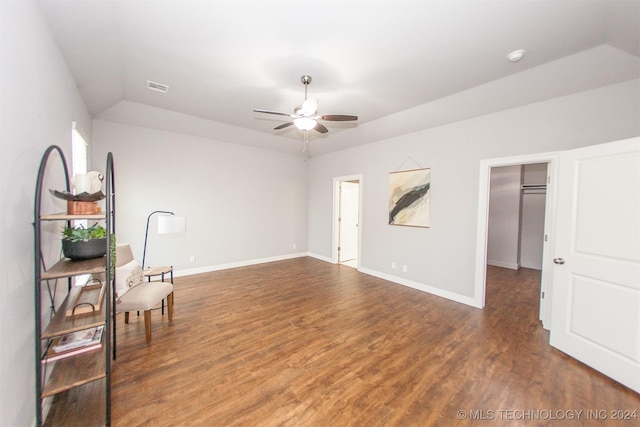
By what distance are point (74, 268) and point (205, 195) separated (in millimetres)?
3634

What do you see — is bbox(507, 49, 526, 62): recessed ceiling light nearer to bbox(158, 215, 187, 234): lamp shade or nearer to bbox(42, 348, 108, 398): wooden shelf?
bbox(42, 348, 108, 398): wooden shelf

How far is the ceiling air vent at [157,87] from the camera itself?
2930 mm

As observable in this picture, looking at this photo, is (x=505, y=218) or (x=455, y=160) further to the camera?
(x=505, y=218)

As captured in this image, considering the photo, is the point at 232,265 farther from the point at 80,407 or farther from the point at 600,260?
the point at 600,260

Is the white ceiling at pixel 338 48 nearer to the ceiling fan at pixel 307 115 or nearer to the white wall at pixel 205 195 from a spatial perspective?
the ceiling fan at pixel 307 115

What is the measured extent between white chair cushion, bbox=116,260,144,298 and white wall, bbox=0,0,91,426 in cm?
77

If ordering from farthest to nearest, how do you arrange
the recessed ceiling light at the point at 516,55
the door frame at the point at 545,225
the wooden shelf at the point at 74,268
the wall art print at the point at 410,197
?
the wall art print at the point at 410,197, the door frame at the point at 545,225, the recessed ceiling light at the point at 516,55, the wooden shelf at the point at 74,268

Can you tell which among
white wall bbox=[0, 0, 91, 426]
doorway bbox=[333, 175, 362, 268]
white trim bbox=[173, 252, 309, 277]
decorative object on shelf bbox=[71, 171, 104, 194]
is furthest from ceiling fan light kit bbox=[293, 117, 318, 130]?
white trim bbox=[173, 252, 309, 277]

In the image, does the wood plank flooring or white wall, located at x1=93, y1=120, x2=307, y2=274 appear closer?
the wood plank flooring

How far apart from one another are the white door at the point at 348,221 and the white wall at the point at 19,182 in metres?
4.89

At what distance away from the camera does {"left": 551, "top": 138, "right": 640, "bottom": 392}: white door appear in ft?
6.30

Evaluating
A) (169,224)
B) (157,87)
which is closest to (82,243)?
(169,224)

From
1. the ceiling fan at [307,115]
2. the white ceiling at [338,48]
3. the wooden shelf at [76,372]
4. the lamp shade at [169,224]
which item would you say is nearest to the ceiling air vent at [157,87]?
the white ceiling at [338,48]

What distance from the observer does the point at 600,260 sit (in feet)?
6.93
